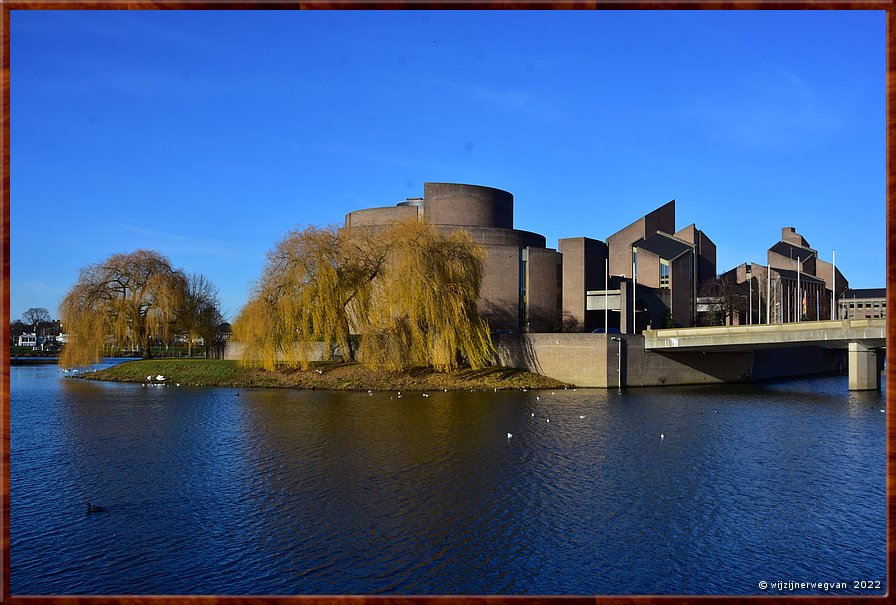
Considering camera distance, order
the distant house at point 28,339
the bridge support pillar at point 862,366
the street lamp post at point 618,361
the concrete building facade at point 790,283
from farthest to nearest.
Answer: the distant house at point 28,339 < the concrete building facade at point 790,283 < the street lamp post at point 618,361 < the bridge support pillar at point 862,366

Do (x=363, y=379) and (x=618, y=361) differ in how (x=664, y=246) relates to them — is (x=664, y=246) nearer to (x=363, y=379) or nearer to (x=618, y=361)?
(x=618, y=361)

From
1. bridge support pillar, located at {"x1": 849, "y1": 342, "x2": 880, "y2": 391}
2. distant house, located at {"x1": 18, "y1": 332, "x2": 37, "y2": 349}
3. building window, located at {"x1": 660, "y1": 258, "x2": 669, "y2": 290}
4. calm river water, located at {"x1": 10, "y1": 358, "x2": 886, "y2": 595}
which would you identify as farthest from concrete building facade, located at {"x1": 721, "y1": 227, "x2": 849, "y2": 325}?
distant house, located at {"x1": 18, "y1": 332, "x2": 37, "y2": 349}

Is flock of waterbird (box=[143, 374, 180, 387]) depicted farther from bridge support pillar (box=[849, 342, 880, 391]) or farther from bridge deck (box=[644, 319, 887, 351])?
bridge support pillar (box=[849, 342, 880, 391])

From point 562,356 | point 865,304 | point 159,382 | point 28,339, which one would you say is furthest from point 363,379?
point 28,339

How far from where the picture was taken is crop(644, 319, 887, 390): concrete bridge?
1527 inches

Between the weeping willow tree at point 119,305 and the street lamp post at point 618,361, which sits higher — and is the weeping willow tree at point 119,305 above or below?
above

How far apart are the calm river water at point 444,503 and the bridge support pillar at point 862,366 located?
13.0 metres

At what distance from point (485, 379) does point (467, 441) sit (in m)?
19.5

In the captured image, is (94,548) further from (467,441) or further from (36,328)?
(36,328)

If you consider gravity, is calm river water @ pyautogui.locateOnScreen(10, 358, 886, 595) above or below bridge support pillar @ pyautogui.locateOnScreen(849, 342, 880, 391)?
below

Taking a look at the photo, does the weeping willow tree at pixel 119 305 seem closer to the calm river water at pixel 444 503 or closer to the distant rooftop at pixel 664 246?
the calm river water at pixel 444 503

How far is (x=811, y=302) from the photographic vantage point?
88.4m

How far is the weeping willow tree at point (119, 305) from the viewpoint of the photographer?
2048 inches

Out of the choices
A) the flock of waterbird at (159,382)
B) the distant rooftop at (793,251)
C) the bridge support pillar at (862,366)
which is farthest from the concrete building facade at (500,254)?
the distant rooftop at (793,251)
